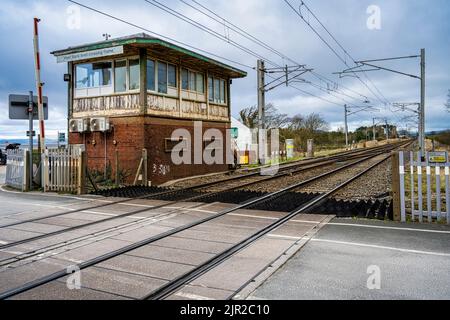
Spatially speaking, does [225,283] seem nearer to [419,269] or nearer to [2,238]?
[419,269]

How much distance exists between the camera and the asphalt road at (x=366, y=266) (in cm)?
413

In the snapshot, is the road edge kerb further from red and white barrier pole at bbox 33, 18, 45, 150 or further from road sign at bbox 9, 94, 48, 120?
road sign at bbox 9, 94, 48, 120

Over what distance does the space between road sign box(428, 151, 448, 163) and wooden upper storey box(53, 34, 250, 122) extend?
10600 millimetres

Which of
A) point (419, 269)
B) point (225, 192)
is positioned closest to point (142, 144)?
point (225, 192)

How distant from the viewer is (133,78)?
15.8m

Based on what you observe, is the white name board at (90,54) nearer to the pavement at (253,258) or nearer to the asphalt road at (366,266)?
the pavement at (253,258)

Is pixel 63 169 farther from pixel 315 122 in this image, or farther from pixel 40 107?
pixel 315 122

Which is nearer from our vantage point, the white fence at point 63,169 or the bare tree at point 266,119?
the white fence at point 63,169

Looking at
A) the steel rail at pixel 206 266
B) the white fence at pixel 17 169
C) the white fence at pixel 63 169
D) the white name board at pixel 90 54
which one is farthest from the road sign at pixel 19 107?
the steel rail at pixel 206 266

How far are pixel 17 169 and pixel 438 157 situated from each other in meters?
13.3

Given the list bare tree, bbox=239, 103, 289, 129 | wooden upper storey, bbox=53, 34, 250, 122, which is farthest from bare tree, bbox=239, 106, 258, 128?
wooden upper storey, bbox=53, 34, 250, 122

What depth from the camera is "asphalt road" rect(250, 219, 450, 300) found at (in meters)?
4.13

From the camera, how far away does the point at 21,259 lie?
17.5 ft

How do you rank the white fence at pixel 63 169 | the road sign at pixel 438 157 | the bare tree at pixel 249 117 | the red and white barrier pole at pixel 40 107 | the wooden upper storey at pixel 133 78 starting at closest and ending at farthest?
the road sign at pixel 438 157 → the white fence at pixel 63 169 → the red and white barrier pole at pixel 40 107 → the wooden upper storey at pixel 133 78 → the bare tree at pixel 249 117
